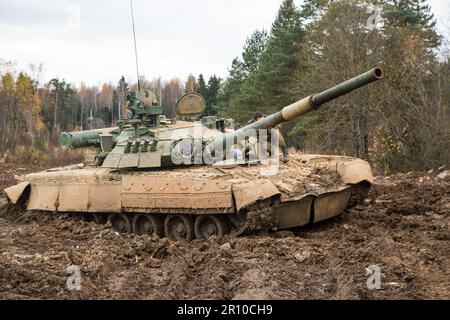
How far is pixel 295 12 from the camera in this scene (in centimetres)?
3659

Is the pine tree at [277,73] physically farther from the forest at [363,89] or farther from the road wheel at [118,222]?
the road wheel at [118,222]

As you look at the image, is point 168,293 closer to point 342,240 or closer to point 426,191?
point 342,240

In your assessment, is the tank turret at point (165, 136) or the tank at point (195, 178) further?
the tank turret at point (165, 136)

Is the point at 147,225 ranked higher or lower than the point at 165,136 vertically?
lower

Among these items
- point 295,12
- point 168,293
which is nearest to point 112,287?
point 168,293

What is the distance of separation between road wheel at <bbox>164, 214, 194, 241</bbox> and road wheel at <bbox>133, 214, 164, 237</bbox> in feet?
0.67

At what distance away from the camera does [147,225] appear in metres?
13.1

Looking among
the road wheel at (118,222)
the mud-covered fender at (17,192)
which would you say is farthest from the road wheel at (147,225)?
the mud-covered fender at (17,192)

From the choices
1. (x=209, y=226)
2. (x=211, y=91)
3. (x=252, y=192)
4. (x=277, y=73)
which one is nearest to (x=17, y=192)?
(x=209, y=226)

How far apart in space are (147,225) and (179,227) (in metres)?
0.93

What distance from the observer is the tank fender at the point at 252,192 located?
1065 cm

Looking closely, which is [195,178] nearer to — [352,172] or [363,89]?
[352,172]

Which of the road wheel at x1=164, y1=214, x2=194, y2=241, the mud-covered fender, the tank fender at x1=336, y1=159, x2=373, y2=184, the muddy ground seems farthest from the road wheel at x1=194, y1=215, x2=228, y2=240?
the mud-covered fender

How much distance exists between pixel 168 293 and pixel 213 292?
536 millimetres
